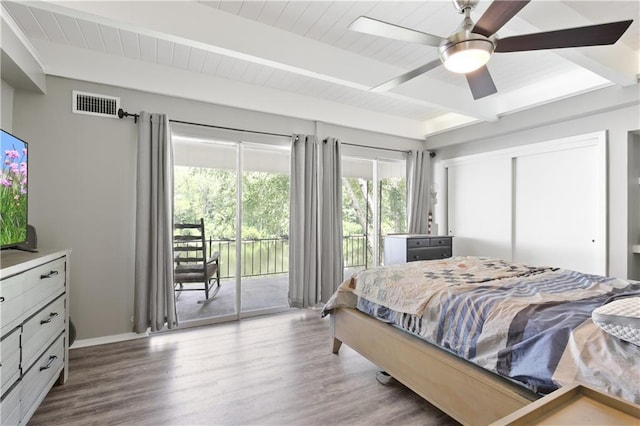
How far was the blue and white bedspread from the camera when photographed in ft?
3.89

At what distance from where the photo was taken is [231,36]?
2.32 metres

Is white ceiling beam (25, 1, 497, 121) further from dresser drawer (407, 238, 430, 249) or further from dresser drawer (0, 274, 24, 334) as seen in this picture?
dresser drawer (407, 238, 430, 249)

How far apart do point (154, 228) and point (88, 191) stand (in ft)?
2.15

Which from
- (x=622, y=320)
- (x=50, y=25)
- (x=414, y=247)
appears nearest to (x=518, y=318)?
(x=622, y=320)

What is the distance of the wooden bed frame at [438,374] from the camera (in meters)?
1.45

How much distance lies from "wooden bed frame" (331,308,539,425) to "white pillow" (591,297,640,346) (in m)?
0.42

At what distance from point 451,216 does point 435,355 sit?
136 inches

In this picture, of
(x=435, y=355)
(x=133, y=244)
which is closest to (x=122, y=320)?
(x=133, y=244)

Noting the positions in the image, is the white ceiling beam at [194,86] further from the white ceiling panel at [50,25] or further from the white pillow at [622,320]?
the white pillow at [622,320]

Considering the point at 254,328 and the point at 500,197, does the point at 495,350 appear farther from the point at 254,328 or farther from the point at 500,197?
the point at 500,197

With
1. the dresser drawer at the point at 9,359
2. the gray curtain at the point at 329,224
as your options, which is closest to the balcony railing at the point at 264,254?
the gray curtain at the point at 329,224

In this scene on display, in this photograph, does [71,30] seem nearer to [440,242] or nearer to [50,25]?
[50,25]

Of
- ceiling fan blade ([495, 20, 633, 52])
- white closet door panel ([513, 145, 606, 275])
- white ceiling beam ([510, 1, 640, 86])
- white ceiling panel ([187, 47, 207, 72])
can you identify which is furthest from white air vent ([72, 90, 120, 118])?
white closet door panel ([513, 145, 606, 275])

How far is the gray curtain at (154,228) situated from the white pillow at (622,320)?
3.22 m
